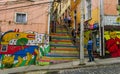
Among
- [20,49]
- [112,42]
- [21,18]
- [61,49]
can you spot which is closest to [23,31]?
[21,18]

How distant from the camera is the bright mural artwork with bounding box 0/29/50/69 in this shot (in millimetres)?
20953

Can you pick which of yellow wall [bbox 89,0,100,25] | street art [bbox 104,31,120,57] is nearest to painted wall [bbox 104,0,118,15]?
yellow wall [bbox 89,0,100,25]

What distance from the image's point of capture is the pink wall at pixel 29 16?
22656 mm

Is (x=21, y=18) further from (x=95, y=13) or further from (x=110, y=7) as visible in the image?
(x=110, y=7)

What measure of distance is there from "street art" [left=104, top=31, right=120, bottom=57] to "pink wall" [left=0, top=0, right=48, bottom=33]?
15.2ft

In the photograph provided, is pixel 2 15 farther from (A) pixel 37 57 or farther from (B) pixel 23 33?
(A) pixel 37 57

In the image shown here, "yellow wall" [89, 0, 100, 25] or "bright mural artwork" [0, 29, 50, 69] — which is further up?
"yellow wall" [89, 0, 100, 25]

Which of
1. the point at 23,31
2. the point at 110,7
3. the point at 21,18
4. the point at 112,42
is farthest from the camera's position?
the point at 21,18

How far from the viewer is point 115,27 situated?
850 inches

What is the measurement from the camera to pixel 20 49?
21328 millimetres

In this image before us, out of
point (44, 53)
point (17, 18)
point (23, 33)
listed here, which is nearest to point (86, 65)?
point (44, 53)

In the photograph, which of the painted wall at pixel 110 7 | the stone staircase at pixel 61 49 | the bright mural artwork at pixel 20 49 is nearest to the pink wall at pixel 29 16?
the bright mural artwork at pixel 20 49

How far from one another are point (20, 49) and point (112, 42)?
A: 6.30 m

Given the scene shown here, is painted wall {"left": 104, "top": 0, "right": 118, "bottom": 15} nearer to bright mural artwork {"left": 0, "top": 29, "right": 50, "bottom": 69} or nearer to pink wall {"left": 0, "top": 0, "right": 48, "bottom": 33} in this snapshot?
pink wall {"left": 0, "top": 0, "right": 48, "bottom": 33}
